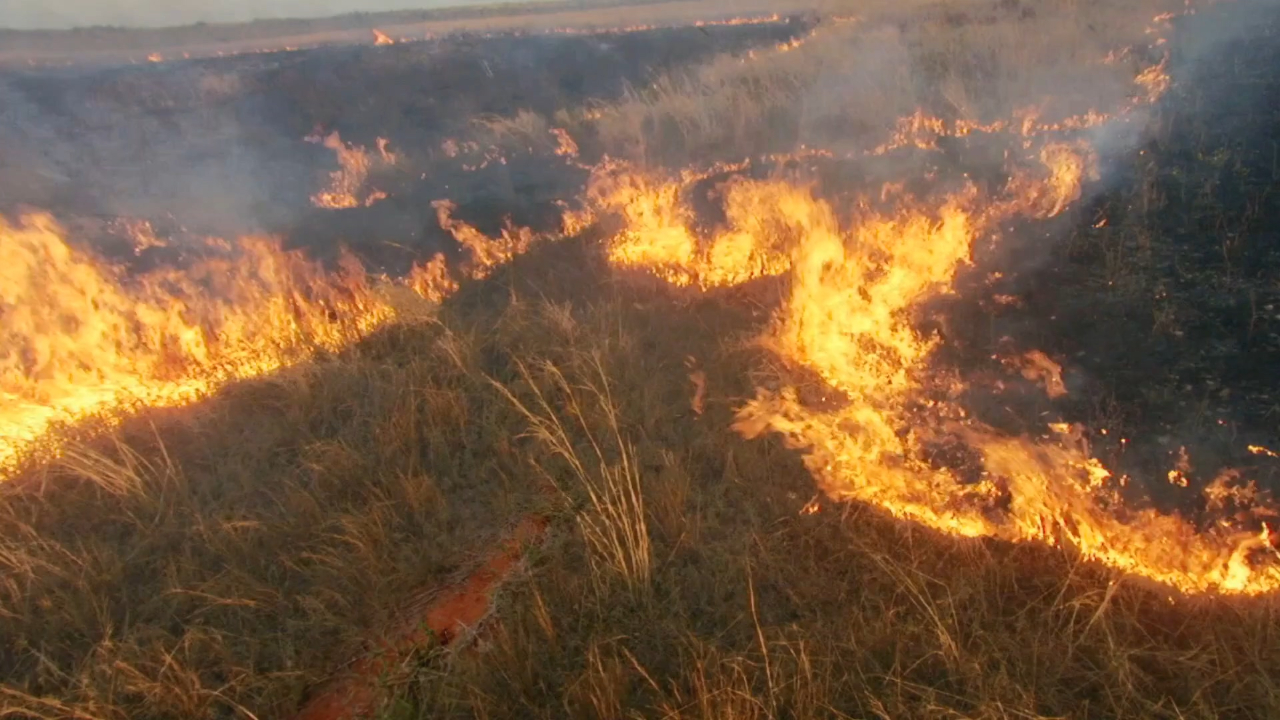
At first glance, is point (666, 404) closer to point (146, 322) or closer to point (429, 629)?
point (429, 629)

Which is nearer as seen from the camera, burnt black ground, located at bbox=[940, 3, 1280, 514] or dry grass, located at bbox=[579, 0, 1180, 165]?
burnt black ground, located at bbox=[940, 3, 1280, 514]

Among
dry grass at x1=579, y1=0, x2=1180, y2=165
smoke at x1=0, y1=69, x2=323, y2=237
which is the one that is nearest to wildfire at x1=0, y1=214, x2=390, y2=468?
smoke at x1=0, y1=69, x2=323, y2=237

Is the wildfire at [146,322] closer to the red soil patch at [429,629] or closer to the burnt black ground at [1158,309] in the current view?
the red soil patch at [429,629]

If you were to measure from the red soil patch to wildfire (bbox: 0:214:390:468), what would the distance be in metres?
2.26

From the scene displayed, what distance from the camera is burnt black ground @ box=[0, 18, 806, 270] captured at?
6207 millimetres

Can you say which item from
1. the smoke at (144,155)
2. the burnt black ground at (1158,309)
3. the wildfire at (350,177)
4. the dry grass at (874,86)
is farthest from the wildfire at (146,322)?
the burnt black ground at (1158,309)

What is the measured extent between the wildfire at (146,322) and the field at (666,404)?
22mm

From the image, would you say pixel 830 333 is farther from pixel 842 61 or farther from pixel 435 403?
pixel 842 61

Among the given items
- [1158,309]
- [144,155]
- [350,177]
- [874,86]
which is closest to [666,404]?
[1158,309]

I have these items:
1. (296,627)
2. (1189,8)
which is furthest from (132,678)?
(1189,8)

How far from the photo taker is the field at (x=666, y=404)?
3.33 m

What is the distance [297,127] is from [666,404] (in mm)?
5309

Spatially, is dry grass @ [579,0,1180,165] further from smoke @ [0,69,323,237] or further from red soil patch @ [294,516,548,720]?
red soil patch @ [294,516,548,720]

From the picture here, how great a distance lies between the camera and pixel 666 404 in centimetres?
479
